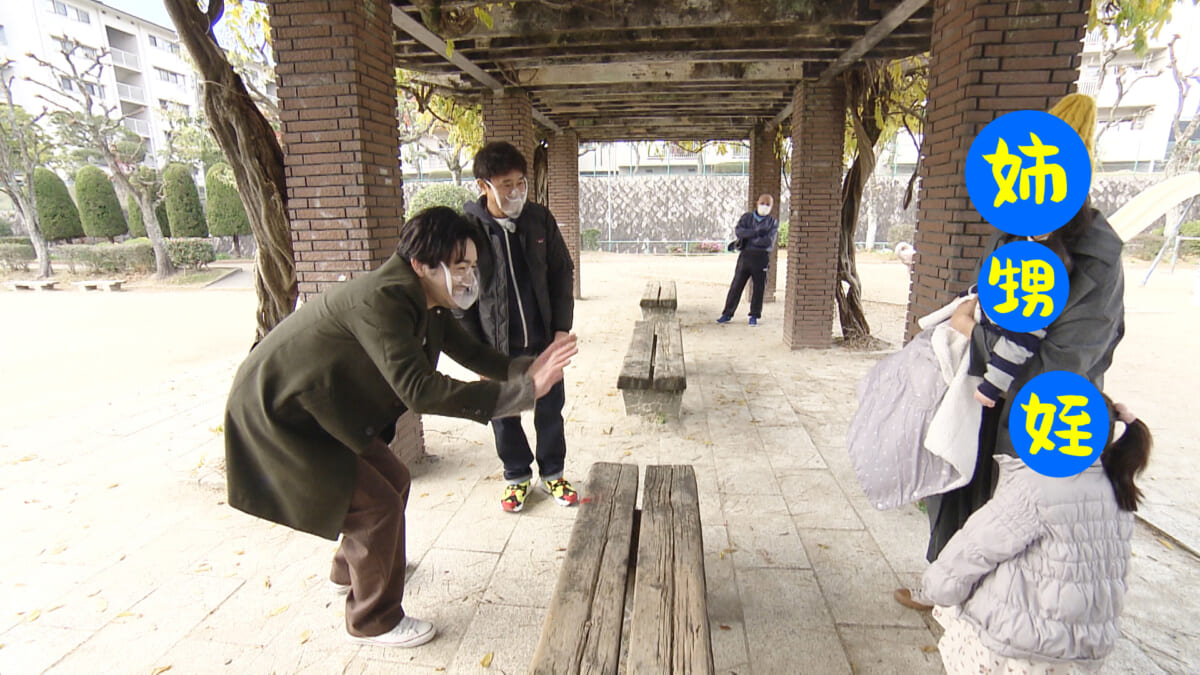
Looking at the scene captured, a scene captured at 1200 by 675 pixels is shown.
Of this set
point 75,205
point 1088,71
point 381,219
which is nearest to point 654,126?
point 381,219

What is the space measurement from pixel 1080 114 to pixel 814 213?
600cm

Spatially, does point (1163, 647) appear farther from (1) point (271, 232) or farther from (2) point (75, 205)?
(2) point (75, 205)

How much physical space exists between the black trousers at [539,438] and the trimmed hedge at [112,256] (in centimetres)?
1984

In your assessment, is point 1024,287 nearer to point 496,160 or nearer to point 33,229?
point 496,160

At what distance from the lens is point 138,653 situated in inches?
93.1

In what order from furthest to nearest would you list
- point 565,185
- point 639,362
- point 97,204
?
point 97,204, point 565,185, point 639,362

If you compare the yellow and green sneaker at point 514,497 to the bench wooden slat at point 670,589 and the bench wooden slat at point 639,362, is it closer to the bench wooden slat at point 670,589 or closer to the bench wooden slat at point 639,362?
the bench wooden slat at point 670,589

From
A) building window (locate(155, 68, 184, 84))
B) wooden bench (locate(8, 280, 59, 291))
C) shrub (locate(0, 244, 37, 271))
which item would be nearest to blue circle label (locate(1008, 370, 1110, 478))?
wooden bench (locate(8, 280, 59, 291))

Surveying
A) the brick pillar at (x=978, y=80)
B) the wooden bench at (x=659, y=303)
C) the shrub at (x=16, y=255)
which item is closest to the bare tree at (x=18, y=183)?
the shrub at (x=16, y=255)

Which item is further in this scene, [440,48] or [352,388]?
[440,48]

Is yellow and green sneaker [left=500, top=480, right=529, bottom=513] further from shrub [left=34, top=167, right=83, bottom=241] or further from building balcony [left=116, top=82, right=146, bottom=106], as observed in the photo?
building balcony [left=116, top=82, right=146, bottom=106]

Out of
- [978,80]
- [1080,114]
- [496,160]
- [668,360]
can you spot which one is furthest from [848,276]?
[1080,114]

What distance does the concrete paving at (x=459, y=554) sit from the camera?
7.72 ft

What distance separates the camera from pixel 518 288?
10.3 feet
